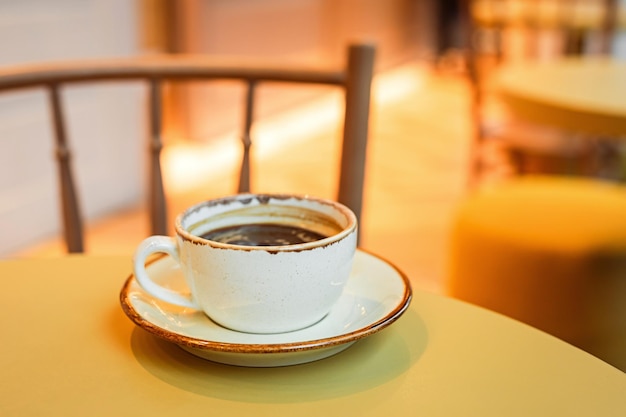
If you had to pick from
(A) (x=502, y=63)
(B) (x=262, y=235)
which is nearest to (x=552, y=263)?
(B) (x=262, y=235)

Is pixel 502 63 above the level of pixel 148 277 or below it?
below

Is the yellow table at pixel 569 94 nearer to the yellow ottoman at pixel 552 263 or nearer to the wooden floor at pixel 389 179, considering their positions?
the yellow ottoman at pixel 552 263

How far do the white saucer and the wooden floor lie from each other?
149 cm

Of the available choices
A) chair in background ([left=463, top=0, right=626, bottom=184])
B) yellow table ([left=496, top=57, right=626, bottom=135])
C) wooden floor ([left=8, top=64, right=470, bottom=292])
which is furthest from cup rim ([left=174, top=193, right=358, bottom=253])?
chair in background ([left=463, top=0, right=626, bottom=184])

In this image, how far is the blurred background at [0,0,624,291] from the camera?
233 centimetres

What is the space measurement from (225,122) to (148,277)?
3.24 m

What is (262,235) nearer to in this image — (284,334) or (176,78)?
(284,334)

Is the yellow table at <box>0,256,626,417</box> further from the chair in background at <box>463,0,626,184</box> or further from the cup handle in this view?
the chair in background at <box>463,0,626,184</box>

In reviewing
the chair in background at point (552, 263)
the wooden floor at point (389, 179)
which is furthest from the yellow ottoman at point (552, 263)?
the wooden floor at point (389, 179)

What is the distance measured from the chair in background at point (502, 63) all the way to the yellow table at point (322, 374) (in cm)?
206

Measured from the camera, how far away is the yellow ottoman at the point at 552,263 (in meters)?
1.45

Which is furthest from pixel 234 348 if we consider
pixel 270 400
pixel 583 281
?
pixel 583 281

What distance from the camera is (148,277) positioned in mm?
487

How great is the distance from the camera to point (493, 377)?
447 millimetres
